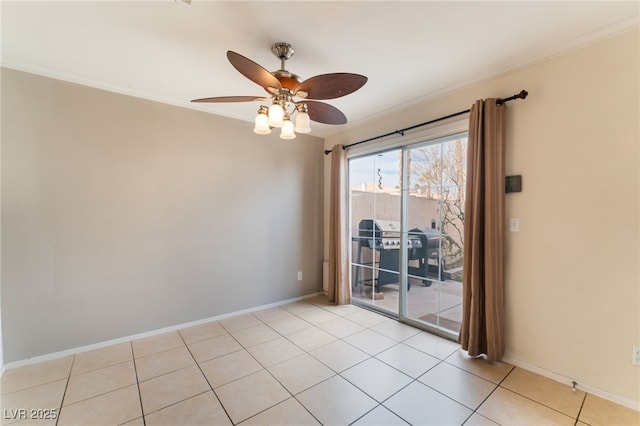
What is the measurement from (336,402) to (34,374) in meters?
2.47

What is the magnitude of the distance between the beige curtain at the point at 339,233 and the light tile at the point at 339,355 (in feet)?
3.70

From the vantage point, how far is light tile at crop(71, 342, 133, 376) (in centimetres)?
226

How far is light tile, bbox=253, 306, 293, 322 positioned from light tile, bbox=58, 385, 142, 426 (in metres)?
1.51

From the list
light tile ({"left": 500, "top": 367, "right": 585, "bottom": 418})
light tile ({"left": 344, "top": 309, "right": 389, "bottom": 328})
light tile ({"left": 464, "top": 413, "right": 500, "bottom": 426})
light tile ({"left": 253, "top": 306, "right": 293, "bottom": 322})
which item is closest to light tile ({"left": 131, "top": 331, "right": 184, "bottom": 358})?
light tile ({"left": 253, "top": 306, "right": 293, "bottom": 322})

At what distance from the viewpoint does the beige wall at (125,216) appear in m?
2.29

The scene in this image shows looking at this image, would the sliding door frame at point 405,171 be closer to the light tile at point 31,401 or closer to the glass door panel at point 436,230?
the glass door panel at point 436,230

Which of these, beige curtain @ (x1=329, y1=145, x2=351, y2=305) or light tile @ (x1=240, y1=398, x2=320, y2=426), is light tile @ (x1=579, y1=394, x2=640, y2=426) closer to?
light tile @ (x1=240, y1=398, x2=320, y2=426)

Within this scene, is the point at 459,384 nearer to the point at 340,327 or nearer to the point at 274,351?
the point at 340,327

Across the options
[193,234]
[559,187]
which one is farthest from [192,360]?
[559,187]

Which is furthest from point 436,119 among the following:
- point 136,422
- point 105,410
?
point 105,410

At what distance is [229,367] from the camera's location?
2.27 m

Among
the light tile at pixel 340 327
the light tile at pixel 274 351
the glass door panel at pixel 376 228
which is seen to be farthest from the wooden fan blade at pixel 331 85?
the light tile at pixel 340 327

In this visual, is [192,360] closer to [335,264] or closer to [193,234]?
[193,234]

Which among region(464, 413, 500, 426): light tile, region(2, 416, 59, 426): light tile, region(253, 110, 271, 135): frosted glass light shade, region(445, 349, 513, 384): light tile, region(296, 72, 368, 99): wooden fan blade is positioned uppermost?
region(296, 72, 368, 99): wooden fan blade
